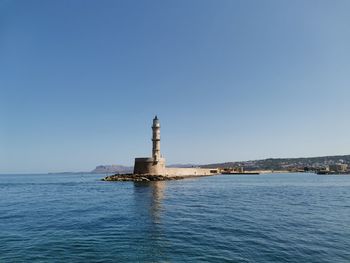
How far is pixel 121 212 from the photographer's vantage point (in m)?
23.9

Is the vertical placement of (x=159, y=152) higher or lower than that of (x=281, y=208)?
higher

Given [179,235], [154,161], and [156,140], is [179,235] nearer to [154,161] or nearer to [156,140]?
[154,161]

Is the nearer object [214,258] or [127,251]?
[214,258]

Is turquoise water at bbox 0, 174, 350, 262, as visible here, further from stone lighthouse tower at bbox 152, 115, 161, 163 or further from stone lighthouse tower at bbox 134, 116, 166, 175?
stone lighthouse tower at bbox 152, 115, 161, 163

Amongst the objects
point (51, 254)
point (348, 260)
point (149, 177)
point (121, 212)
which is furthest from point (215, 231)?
point (149, 177)

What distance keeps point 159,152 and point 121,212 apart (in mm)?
46684

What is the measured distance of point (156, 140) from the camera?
70750 mm

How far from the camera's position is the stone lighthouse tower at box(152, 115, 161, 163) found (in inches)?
2749

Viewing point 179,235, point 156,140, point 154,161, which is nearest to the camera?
point 179,235

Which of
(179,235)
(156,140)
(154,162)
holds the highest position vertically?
(156,140)

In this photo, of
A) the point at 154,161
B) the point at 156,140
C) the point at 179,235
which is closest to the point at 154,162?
the point at 154,161

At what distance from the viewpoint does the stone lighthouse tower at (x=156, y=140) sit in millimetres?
69812

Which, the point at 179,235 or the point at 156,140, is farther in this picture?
the point at 156,140

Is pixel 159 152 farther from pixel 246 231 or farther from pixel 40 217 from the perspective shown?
pixel 246 231
